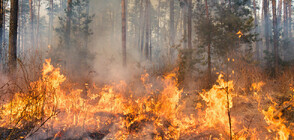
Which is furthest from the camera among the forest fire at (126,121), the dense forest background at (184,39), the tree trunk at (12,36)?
the dense forest background at (184,39)

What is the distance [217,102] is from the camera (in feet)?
11.8

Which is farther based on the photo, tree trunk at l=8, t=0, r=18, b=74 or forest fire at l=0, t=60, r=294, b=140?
tree trunk at l=8, t=0, r=18, b=74

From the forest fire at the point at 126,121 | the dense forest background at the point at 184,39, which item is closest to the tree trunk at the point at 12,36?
the dense forest background at the point at 184,39

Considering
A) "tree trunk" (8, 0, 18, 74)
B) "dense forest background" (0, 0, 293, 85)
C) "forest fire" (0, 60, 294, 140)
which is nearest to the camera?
"forest fire" (0, 60, 294, 140)

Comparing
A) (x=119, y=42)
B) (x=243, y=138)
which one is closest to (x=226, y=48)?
(x=243, y=138)

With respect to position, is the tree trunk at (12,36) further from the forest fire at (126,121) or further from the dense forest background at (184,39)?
the forest fire at (126,121)

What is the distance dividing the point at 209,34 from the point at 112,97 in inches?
269

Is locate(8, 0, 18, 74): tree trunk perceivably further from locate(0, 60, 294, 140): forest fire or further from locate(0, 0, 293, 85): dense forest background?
locate(0, 60, 294, 140): forest fire

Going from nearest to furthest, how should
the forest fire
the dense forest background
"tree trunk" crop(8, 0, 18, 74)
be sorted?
the forest fire < "tree trunk" crop(8, 0, 18, 74) < the dense forest background

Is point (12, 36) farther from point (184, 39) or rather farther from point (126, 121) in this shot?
point (184, 39)

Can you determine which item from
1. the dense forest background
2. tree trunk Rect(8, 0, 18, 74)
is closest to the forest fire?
the dense forest background

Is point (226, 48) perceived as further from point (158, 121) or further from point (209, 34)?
point (158, 121)

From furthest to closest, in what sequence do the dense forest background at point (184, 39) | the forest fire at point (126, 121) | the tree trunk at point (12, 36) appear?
1. the dense forest background at point (184, 39)
2. the tree trunk at point (12, 36)
3. the forest fire at point (126, 121)

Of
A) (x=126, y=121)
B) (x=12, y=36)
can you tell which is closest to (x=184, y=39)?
(x=126, y=121)
